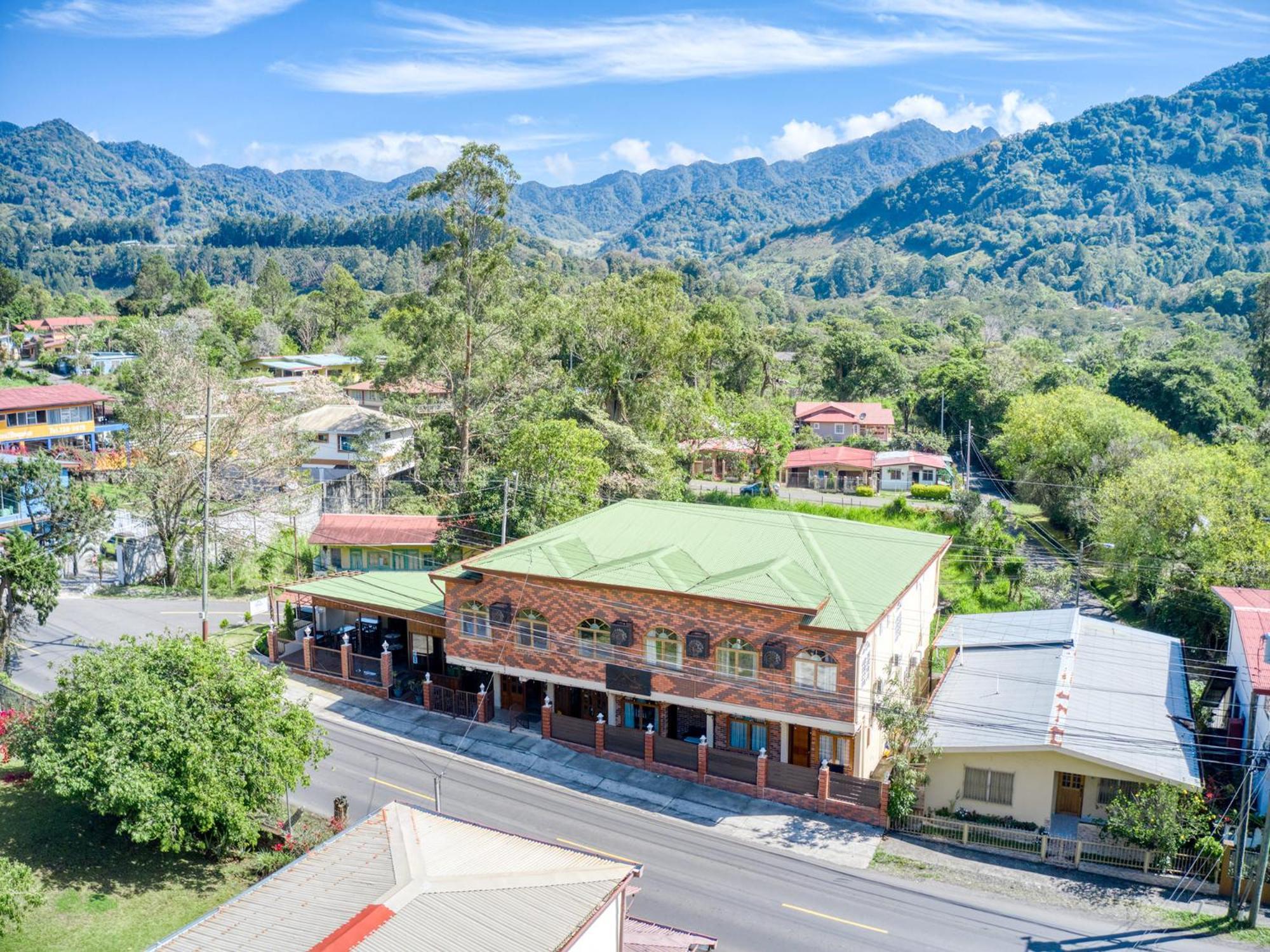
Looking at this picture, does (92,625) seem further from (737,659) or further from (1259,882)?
(1259,882)

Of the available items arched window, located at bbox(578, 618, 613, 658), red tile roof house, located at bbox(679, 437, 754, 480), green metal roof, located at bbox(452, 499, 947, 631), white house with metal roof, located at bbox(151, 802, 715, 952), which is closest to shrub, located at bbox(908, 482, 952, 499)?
red tile roof house, located at bbox(679, 437, 754, 480)

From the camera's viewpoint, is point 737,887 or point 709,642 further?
point 709,642

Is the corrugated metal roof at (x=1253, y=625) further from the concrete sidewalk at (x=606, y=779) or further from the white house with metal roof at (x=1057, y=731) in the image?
Result: the concrete sidewalk at (x=606, y=779)

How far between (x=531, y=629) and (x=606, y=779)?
5.67 meters

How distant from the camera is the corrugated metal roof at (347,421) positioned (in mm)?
65188

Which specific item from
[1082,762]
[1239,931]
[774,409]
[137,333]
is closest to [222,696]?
[1082,762]

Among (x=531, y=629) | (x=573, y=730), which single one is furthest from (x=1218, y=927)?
(x=531, y=629)

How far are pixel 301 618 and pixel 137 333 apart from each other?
51.6 metres

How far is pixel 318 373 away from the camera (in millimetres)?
91812

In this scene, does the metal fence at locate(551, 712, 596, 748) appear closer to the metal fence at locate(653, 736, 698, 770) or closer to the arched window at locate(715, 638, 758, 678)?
the metal fence at locate(653, 736, 698, 770)

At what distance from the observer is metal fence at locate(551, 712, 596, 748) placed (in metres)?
33.1

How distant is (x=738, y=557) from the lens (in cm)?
3369

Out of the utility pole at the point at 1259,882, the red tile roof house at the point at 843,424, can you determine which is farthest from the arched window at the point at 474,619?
the red tile roof house at the point at 843,424

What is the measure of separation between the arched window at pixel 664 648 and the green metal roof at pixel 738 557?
5.25 feet
